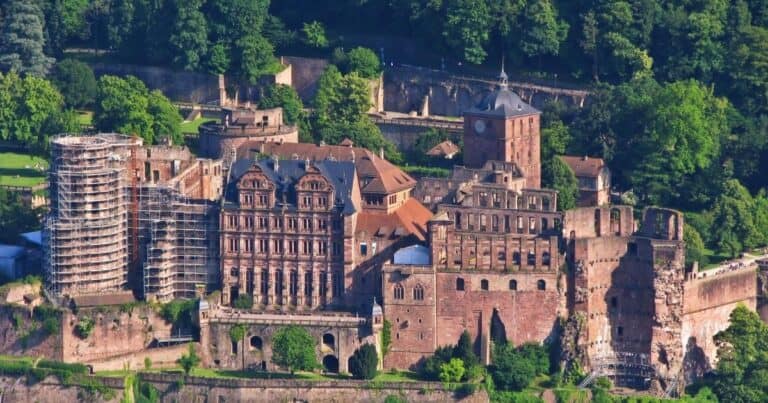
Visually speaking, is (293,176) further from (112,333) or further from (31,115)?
(31,115)

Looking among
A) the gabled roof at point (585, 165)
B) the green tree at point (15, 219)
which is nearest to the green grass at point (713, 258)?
the gabled roof at point (585, 165)

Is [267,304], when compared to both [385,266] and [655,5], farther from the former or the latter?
[655,5]

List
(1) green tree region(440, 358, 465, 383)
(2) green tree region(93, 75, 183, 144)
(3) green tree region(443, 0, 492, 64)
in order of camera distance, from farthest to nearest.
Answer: (3) green tree region(443, 0, 492, 64), (2) green tree region(93, 75, 183, 144), (1) green tree region(440, 358, 465, 383)

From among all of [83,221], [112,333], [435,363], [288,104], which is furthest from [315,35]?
[435,363]

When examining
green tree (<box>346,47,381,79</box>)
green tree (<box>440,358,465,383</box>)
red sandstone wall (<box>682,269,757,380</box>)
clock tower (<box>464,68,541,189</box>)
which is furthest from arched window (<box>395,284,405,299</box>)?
green tree (<box>346,47,381,79</box>)

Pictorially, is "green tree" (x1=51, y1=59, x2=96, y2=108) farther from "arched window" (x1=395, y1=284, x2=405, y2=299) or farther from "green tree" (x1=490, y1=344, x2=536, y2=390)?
"green tree" (x1=490, y1=344, x2=536, y2=390)

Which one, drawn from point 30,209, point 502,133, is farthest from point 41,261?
point 502,133
